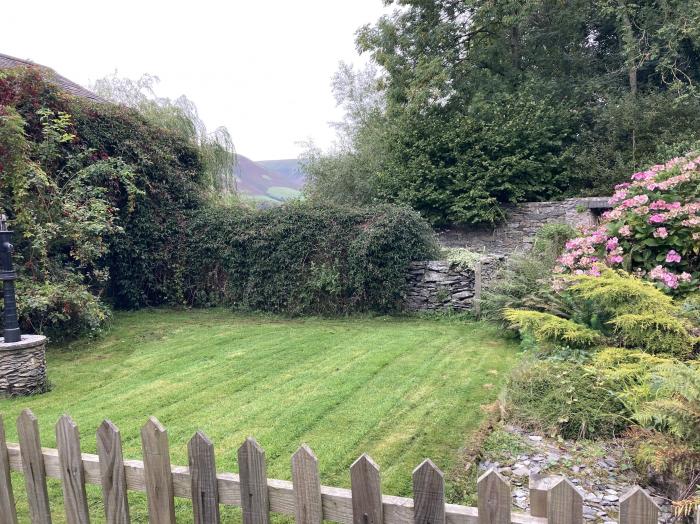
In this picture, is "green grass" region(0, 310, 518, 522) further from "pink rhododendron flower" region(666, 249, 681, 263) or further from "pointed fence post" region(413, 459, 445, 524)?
"pink rhododendron flower" region(666, 249, 681, 263)

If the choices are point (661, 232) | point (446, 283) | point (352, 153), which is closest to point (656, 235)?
point (661, 232)

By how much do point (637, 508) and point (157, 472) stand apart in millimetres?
1651

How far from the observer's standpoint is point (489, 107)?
1426cm

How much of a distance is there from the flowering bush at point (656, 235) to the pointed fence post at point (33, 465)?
16.5 ft

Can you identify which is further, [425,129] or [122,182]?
[425,129]

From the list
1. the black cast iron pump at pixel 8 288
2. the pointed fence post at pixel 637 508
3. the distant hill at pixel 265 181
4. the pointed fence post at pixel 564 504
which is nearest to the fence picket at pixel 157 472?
the pointed fence post at pixel 564 504

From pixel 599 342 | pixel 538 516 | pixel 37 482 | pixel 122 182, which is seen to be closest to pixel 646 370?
pixel 599 342

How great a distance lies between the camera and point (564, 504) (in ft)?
4.56

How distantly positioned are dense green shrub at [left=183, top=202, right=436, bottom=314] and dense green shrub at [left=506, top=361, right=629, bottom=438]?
220 inches

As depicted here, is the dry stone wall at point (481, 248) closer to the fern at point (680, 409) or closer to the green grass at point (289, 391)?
the green grass at point (289, 391)

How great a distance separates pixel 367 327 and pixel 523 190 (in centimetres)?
774

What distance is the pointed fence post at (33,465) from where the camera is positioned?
2018mm

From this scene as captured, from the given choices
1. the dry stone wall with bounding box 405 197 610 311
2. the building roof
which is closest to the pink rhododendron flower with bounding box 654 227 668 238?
the dry stone wall with bounding box 405 197 610 311

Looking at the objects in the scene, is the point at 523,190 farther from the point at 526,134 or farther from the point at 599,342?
the point at 599,342
